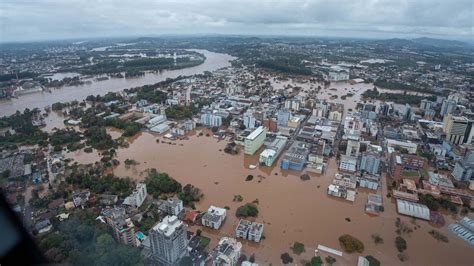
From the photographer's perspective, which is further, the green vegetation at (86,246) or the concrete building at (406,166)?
the concrete building at (406,166)

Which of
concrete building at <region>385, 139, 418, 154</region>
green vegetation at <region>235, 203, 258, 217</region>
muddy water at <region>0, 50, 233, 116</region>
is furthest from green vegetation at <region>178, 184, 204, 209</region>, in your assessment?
muddy water at <region>0, 50, 233, 116</region>

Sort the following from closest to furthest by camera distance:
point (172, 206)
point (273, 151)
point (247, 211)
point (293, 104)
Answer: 1. point (172, 206)
2. point (247, 211)
3. point (273, 151)
4. point (293, 104)

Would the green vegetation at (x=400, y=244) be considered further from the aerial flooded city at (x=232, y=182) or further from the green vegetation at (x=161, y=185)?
the green vegetation at (x=161, y=185)

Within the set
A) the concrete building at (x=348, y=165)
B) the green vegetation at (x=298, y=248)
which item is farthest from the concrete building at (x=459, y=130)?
the green vegetation at (x=298, y=248)

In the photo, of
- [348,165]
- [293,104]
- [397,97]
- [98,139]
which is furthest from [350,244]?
[397,97]

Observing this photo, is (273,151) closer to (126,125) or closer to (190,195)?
(190,195)

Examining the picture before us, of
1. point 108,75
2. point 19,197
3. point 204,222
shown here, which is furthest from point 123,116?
point 108,75
